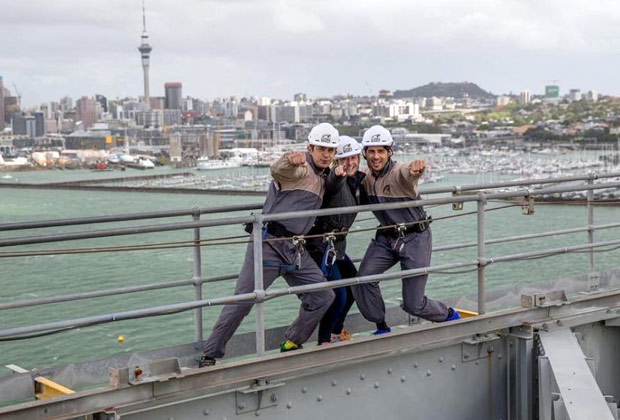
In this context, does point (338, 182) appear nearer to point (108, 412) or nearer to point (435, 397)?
point (435, 397)

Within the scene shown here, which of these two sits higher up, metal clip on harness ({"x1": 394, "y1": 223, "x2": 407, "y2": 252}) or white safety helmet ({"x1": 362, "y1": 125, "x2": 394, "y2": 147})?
white safety helmet ({"x1": 362, "y1": 125, "x2": 394, "y2": 147})

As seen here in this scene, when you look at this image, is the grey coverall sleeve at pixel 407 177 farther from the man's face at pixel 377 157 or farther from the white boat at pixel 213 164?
the white boat at pixel 213 164

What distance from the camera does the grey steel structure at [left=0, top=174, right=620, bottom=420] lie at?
5.07 metres

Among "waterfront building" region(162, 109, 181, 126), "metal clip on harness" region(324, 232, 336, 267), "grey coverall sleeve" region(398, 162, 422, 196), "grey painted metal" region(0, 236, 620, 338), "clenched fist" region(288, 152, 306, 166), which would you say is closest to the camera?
"grey painted metal" region(0, 236, 620, 338)

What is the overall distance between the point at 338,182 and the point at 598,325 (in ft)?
8.24

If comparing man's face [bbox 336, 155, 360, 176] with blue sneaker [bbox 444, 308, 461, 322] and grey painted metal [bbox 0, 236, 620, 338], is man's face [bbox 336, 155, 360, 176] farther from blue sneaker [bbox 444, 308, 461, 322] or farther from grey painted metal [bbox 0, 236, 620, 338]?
blue sneaker [bbox 444, 308, 461, 322]

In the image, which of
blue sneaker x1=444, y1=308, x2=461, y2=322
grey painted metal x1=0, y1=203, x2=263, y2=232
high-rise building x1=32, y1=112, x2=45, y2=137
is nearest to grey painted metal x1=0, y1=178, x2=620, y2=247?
grey painted metal x1=0, y1=203, x2=263, y2=232

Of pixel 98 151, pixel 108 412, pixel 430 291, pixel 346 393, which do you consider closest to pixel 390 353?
pixel 346 393

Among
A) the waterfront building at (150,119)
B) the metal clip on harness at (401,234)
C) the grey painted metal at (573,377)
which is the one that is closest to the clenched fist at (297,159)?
the metal clip on harness at (401,234)

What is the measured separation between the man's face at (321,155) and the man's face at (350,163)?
26 centimetres

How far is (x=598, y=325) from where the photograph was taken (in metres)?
7.27

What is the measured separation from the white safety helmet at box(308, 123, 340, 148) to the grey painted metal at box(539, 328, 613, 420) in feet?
6.87

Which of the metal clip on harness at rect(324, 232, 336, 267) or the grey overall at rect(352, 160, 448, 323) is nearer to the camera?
the metal clip on harness at rect(324, 232, 336, 267)

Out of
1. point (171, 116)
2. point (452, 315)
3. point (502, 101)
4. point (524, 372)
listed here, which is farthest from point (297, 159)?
point (171, 116)
